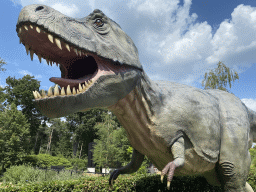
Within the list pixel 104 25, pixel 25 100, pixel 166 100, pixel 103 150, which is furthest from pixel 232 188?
pixel 25 100

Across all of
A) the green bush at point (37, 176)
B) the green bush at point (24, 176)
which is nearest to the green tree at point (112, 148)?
the green bush at point (37, 176)

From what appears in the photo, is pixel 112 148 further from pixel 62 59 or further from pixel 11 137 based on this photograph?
pixel 62 59

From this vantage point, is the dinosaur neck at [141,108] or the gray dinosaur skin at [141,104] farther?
the dinosaur neck at [141,108]

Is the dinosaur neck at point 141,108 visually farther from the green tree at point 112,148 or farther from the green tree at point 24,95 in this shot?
the green tree at point 24,95

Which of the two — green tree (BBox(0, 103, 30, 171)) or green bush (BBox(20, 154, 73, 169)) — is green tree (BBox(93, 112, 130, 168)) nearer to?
green tree (BBox(0, 103, 30, 171))

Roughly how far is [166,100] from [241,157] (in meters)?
1.30

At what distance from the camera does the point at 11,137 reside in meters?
19.4

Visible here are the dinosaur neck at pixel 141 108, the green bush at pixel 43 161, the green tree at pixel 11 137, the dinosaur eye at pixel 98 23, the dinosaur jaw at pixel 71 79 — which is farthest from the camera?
the green bush at pixel 43 161

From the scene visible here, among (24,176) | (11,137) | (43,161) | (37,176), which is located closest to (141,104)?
(37,176)

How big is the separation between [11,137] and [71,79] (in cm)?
2076

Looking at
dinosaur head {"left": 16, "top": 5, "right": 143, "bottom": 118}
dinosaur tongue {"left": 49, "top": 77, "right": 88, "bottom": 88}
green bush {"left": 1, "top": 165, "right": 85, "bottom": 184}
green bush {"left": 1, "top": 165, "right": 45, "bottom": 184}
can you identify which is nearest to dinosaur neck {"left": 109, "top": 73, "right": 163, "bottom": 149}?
dinosaur head {"left": 16, "top": 5, "right": 143, "bottom": 118}

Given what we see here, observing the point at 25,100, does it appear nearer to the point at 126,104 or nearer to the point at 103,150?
the point at 103,150

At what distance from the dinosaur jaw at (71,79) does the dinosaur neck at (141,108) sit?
0.58ft

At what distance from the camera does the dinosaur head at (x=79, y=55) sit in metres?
1.70
